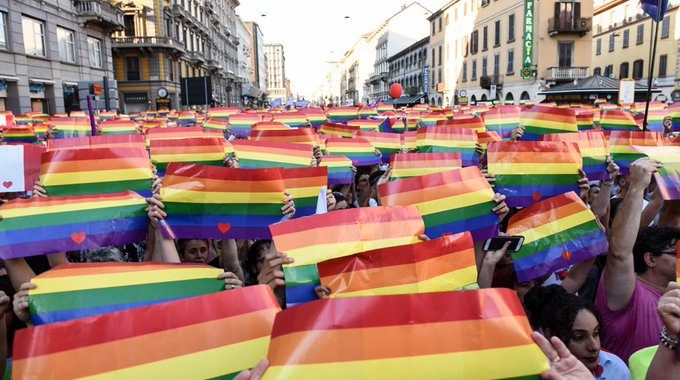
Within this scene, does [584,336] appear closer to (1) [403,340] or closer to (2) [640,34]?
(1) [403,340]

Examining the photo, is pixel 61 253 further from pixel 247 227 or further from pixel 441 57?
pixel 441 57

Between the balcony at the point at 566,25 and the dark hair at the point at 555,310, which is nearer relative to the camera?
the dark hair at the point at 555,310

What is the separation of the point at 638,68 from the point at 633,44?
8.87ft

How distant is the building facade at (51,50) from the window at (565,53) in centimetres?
3052

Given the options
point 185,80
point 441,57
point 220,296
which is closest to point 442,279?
point 220,296

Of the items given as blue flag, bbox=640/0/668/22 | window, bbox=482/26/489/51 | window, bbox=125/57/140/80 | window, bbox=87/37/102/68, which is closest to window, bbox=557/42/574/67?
window, bbox=482/26/489/51

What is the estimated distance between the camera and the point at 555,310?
2850mm

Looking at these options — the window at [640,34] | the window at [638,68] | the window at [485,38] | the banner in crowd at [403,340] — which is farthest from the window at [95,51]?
the window at [640,34]

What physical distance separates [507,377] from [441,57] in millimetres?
57705

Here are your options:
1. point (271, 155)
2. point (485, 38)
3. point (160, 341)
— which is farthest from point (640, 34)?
point (160, 341)

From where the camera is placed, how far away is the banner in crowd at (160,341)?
1671 millimetres

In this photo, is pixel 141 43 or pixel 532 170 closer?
pixel 532 170

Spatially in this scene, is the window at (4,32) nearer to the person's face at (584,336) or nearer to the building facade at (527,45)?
the person's face at (584,336)

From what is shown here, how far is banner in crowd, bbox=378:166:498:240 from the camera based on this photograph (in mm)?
3613
